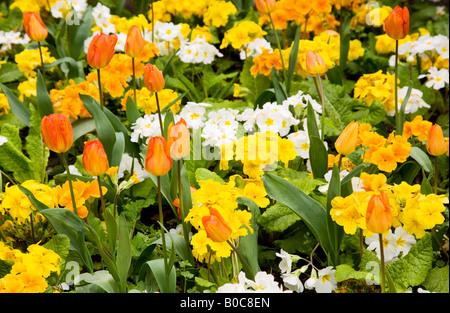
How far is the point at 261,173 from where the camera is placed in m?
1.74

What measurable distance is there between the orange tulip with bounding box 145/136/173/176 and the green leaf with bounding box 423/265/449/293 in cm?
87

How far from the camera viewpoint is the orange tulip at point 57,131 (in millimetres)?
1330

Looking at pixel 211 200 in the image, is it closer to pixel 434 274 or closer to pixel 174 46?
pixel 434 274

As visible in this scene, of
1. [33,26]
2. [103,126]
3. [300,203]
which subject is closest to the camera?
[300,203]

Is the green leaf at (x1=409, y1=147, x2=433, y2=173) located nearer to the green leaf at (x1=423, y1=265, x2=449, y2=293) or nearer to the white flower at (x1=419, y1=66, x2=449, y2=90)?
the green leaf at (x1=423, y1=265, x2=449, y2=293)

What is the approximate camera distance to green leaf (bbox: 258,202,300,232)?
169 centimetres

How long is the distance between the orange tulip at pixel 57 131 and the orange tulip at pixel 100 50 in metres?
0.35

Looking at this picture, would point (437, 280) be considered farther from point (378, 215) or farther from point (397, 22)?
point (397, 22)

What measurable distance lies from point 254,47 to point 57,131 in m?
1.27

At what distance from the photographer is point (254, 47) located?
242cm

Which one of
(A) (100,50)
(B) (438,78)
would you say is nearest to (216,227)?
(A) (100,50)

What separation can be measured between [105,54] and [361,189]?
0.83 metres
